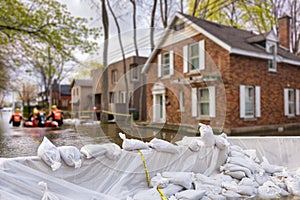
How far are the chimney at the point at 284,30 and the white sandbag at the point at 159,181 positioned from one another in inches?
513

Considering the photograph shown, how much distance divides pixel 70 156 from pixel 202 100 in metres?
6.82

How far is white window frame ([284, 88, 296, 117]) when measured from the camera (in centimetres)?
1086

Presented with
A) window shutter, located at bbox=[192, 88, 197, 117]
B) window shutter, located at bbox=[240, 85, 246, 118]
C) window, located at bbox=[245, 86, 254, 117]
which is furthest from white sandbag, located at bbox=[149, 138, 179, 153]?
window, located at bbox=[245, 86, 254, 117]

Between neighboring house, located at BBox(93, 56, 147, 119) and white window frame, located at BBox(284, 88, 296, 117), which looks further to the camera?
white window frame, located at BBox(284, 88, 296, 117)

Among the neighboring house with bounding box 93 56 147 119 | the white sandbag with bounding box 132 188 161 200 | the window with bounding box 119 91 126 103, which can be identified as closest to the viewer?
the white sandbag with bounding box 132 188 161 200

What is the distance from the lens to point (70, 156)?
2.59 meters

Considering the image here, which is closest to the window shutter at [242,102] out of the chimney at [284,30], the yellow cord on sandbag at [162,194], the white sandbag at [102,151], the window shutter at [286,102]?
the window shutter at [286,102]

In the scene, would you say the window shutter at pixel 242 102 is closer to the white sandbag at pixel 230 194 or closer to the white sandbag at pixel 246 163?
the white sandbag at pixel 246 163

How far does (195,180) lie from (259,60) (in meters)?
8.05

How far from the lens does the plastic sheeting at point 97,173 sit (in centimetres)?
232

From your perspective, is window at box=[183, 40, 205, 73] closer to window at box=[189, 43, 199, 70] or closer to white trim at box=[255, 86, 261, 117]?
window at box=[189, 43, 199, 70]

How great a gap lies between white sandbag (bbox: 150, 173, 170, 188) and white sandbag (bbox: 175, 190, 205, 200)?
7.0 inches

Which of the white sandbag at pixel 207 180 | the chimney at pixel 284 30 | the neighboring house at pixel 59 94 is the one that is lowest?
the white sandbag at pixel 207 180

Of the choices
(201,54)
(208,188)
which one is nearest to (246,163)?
(208,188)
